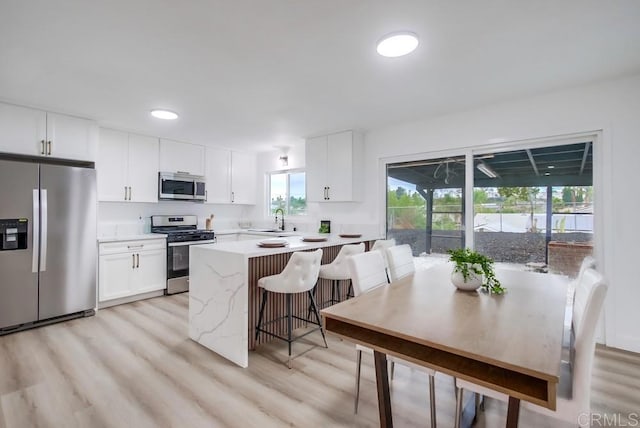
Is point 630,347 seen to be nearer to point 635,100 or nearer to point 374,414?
point 635,100

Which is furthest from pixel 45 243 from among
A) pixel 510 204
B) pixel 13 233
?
pixel 510 204

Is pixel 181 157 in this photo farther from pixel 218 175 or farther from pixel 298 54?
pixel 298 54

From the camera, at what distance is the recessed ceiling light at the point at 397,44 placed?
1.98 meters

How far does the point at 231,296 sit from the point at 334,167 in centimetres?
239

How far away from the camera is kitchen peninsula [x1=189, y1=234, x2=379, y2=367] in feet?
7.89

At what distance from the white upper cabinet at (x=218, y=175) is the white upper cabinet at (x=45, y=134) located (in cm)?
169

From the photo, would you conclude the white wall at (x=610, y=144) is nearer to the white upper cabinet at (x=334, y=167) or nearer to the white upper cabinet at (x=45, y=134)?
the white upper cabinet at (x=334, y=167)

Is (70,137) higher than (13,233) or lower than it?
higher

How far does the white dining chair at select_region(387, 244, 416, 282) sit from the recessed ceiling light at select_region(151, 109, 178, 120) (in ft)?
9.30

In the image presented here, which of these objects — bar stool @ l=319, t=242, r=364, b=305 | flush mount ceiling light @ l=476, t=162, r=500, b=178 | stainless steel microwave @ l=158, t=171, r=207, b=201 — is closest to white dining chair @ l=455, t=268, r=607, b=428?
bar stool @ l=319, t=242, r=364, b=305

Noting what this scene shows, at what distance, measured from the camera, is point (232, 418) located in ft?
5.93

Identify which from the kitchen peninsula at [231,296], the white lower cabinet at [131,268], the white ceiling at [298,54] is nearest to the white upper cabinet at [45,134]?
the white ceiling at [298,54]

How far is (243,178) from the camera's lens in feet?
18.6

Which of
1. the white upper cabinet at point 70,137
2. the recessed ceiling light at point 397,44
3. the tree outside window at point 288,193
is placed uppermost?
the recessed ceiling light at point 397,44
